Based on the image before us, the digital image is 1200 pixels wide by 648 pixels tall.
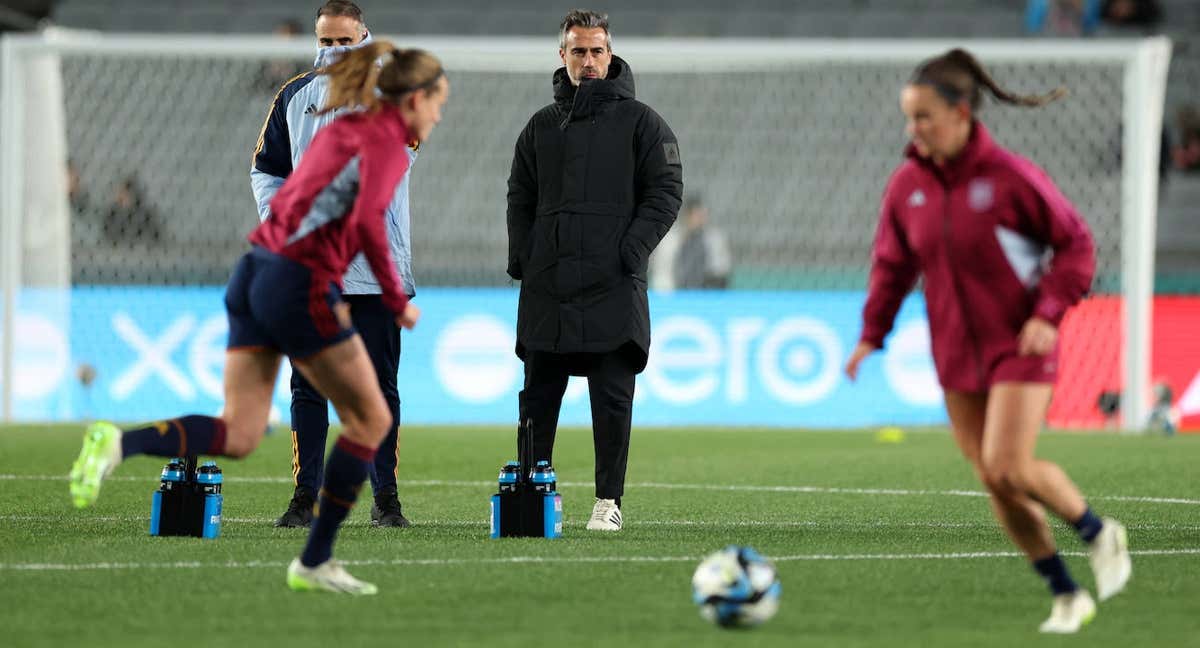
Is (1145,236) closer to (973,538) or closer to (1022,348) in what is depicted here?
(973,538)

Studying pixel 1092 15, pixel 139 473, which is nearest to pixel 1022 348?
pixel 139 473

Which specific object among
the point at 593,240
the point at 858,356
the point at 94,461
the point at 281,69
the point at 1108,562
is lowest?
the point at 1108,562

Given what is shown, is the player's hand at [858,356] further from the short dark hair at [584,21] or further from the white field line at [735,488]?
the white field line at [735,488]

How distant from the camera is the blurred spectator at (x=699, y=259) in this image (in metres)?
17.5

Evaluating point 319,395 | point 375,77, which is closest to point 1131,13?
point 319,395

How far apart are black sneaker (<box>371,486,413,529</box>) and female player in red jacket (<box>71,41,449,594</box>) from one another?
2010 millimetres

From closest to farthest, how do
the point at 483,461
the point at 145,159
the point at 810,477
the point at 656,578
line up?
the point at 656,578, the point at 810,477, the point at 483,461, the point at 145,159

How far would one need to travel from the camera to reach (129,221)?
57.7 ft

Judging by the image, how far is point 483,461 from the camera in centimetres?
1179

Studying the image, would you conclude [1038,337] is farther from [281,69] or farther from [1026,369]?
[281,69]

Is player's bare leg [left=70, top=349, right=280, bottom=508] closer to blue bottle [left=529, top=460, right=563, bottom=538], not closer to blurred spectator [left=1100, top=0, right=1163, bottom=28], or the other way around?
blue bottle [left=529, top=460, right=563, bottom=538]

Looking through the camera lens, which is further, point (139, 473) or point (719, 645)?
point (139, 473)

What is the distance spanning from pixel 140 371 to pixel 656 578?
10.5 meters

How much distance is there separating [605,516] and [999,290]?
2.82 meters
